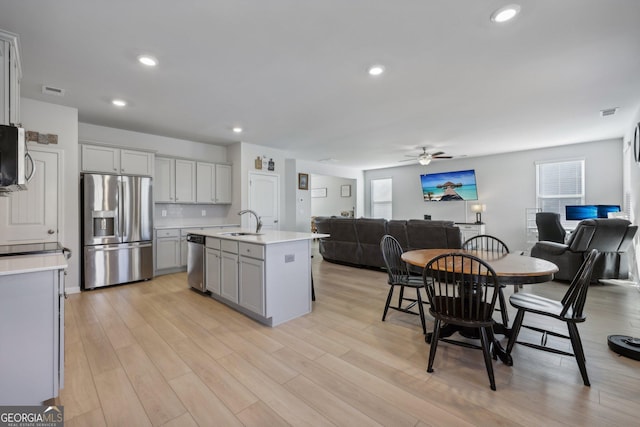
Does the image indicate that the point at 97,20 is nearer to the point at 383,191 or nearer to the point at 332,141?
the point at 332,141

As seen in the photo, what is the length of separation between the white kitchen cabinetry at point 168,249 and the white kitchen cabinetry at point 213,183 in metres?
0.85

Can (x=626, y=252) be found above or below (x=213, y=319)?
above

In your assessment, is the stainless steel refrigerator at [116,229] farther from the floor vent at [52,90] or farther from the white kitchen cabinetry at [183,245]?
the floor vent at [52,90]

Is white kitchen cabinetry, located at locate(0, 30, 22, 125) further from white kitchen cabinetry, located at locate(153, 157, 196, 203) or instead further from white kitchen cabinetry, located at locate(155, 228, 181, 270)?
white kitchen cabinetry, located at locate(155, 228, 181, 270)

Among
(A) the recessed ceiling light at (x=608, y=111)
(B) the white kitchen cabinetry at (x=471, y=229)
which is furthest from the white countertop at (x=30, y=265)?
(B) the white kitchen cabinetry at (x=471, y=229)

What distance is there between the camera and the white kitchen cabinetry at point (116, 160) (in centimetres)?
425

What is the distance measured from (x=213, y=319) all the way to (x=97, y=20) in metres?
2.81

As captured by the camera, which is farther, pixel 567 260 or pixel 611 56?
pixel 567 260

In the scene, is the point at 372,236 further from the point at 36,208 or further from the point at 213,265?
the point at 36,208

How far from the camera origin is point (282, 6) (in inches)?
76.1

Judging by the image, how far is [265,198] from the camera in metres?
6.30

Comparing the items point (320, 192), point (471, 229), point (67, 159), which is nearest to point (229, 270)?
point (67, 159)

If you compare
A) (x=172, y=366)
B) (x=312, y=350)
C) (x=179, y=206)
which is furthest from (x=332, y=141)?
(x=172, y=366)

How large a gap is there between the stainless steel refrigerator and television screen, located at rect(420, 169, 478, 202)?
7009mm
